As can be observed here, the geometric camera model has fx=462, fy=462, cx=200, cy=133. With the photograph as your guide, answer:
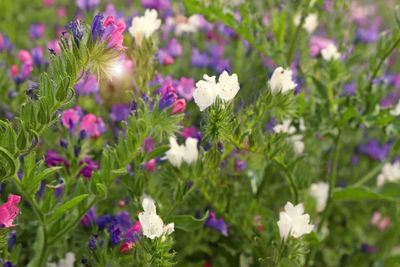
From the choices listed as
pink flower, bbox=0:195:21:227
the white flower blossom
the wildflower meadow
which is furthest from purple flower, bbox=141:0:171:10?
pink flower, bbox=0:195:21:227

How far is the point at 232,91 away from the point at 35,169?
0.43 m

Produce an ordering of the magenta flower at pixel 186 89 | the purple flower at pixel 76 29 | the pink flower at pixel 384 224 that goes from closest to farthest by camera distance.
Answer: the purple flower at pixel 76 29 < the magenta flower at pixel 186 89 < the pink flower at pixel 384 224

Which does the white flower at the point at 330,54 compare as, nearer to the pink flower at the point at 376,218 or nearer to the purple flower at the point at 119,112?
the purple flower at the point at 119,112

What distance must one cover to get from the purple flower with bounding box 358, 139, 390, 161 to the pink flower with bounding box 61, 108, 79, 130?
1.27 meters

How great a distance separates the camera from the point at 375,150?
1954 mm

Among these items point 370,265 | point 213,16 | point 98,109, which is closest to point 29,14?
point 98,109

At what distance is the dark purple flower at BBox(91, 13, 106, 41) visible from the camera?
851 millimetres

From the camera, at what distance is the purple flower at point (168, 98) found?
1.04 m

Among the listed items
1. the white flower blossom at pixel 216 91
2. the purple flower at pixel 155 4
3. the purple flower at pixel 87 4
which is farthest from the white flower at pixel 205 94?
the purple flower at pixel 155 4

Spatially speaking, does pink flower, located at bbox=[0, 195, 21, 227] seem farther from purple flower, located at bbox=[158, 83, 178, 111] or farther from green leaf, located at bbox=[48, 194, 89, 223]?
purple flower, located at bbox=[158, 83, 178, 111]

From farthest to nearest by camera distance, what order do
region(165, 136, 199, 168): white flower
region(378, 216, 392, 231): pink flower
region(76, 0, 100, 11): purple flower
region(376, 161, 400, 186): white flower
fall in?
region(378, 216, 392, 231): pink flower, region(76, 0, 100, 11): purple flower, region(376, 161, 400, 186): white flower, region(165, 136, 199, 168): white flower

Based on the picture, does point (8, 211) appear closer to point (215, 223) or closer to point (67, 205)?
point (67, 205)

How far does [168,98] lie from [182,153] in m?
0.14

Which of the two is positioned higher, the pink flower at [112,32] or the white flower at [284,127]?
the pink flower at [112,32]
